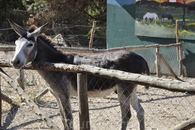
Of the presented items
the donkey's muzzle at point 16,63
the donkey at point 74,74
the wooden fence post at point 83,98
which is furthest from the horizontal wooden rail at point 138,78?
the donkey at point 74,74

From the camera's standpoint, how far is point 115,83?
174 inches

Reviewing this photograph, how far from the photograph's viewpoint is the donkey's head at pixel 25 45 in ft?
12.2

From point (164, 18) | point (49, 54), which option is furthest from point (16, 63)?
point (164, 18)

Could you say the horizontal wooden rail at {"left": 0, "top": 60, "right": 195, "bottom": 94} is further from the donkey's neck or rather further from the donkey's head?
the donkey's neck

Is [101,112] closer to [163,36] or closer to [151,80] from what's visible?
[151,80]

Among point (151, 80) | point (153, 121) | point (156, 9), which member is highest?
point (156, 9)

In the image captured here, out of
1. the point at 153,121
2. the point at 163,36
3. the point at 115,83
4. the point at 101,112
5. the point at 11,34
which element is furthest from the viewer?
the point at 11,34

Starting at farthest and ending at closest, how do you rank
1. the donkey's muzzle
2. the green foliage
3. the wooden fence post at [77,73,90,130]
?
the green foliage → the donkey's muzzle → the wooden fence post at [77,73,90,130]

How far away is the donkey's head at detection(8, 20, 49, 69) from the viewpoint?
12.2 ft

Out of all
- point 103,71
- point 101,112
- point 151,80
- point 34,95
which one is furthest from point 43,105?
point 151,80

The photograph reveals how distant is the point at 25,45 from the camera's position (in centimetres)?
389

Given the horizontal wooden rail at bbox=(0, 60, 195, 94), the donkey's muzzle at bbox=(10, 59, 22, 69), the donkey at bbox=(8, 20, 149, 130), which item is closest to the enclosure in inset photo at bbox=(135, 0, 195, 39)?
the donkey at bbox=(8, 20, 149, 130)

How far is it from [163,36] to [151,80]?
8.07m

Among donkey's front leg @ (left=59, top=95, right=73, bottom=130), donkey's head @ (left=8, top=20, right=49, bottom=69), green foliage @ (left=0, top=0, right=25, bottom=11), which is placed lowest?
donkey's front leg @ (left=59, top=95, right=73, bottom=130)
